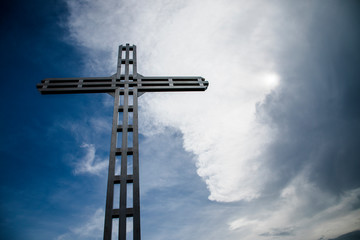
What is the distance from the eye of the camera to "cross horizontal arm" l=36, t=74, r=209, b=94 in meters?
6.61

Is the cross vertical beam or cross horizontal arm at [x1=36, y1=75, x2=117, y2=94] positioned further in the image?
cross horizontal arm at [x1=36, y1=75, x2=117, y2=94]

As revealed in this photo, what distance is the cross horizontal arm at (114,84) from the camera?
6605mm

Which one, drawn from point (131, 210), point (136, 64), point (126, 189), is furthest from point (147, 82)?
point (131, 210)

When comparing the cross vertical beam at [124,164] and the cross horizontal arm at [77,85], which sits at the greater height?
the cross horizontal arm at [77,85]

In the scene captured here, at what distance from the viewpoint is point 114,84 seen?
264 inches

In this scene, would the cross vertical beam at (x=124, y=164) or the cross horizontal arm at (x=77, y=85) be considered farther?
the cross horizontal arm at (x=77, y=85)

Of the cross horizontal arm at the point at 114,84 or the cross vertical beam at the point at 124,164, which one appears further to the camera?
the cross horizontal arm at the point at 114,84

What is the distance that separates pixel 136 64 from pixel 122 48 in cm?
89

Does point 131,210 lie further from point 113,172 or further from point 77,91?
point 77,91

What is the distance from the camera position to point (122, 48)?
7602 mm

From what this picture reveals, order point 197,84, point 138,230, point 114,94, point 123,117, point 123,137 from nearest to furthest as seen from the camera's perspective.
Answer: point 138,230
point 123,137
point 123,117
point 114,94
point 197,84

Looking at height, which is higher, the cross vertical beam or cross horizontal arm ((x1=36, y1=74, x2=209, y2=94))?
cross horizontal arm ((x1=36, y1=74, x2=209, y2=94))

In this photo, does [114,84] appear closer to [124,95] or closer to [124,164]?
[124,95]

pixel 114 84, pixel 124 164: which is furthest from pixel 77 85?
pixel 124 164
